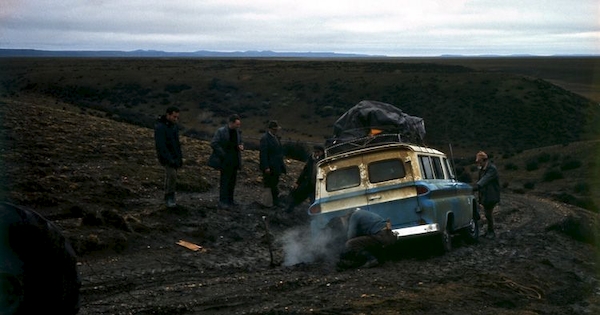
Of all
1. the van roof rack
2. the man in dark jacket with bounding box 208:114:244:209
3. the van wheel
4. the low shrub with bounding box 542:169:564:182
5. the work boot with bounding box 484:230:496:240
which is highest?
the van roof rack

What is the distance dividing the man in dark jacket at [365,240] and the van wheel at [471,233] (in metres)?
3.96

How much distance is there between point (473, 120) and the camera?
71.8 m

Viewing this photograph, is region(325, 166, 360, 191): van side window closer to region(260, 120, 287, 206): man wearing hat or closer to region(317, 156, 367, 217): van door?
region(317, 156, 367, 217): van door

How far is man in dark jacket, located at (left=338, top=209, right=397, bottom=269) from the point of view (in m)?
12.3

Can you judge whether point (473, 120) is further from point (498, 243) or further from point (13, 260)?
point (13, 260)

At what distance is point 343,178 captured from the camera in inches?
539

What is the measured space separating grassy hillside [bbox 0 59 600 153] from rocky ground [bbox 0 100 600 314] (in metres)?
39.9

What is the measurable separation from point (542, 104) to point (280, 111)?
22.5 m

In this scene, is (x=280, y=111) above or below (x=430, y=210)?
below

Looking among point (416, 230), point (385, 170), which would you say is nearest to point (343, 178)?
point (385, 170)

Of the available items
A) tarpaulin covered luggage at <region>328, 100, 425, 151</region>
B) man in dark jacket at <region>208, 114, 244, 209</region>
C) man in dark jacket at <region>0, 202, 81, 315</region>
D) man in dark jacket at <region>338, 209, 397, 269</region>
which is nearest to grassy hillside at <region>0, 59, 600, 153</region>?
tarpaulin covered luggage at <region>328, 100, 425, 151</region>

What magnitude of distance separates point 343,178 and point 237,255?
213 centimetres

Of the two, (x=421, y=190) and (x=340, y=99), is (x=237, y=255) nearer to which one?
(x=421, y=190)

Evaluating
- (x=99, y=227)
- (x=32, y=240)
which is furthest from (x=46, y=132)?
(x=32, y=240)
